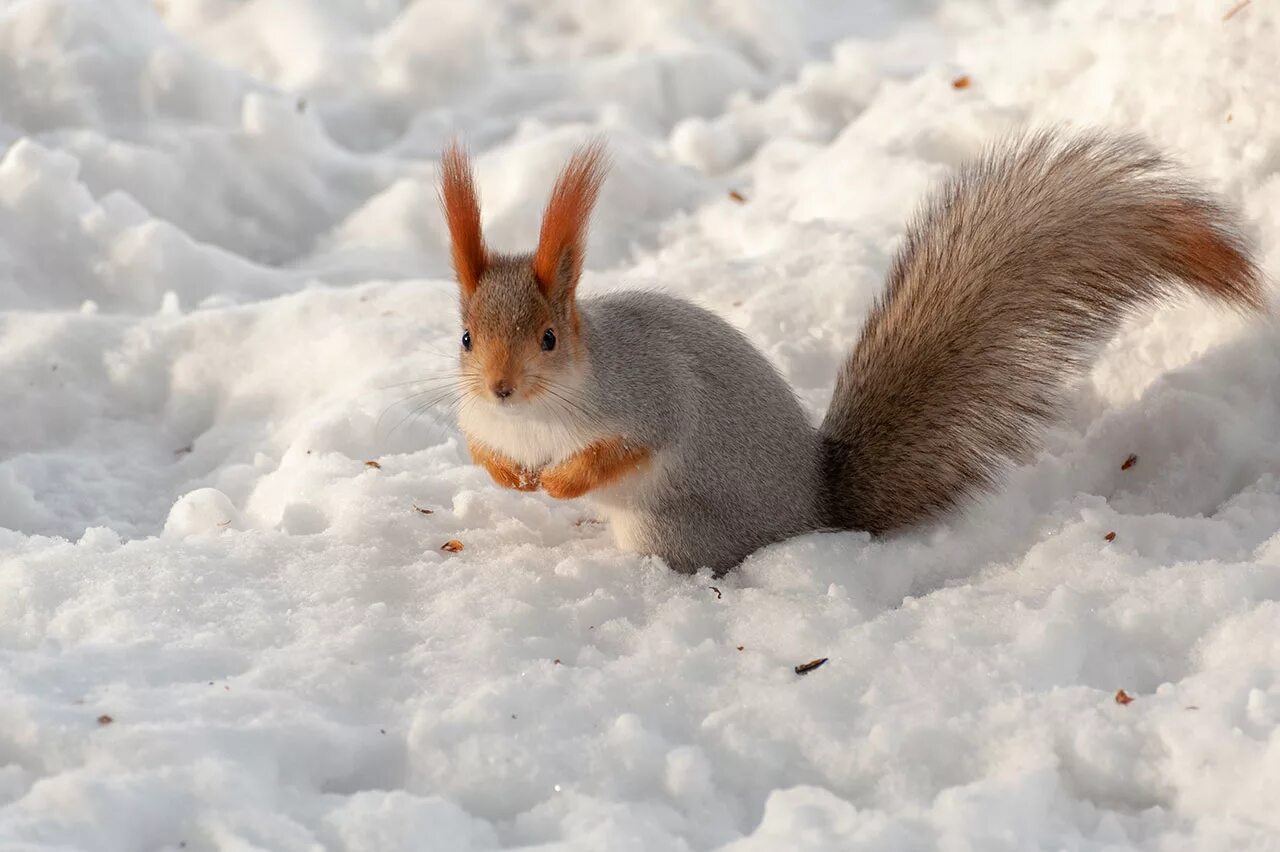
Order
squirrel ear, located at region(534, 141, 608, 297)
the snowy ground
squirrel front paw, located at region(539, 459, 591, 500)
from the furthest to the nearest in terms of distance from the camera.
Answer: squirrel front paw, located at region(539, 459, 591, 500)
squirrel ear, located at region(534, 141, 608, 297)
the snowy ground

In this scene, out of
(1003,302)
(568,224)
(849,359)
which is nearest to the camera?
(568,224)

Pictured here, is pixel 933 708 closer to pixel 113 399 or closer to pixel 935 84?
pixel 113 399

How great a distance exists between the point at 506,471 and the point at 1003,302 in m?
1.03

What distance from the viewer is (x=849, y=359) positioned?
2738 mm

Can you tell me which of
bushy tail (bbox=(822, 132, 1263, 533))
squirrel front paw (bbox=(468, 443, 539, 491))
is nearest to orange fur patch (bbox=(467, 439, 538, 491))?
squirrel front paw (bbox=(468, 443, 539, 491))

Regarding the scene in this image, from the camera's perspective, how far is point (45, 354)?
11.2ft

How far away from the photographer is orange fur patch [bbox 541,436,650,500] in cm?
245

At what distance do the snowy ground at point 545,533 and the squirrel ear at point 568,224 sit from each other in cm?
57

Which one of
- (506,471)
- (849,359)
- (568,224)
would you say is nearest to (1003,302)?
(849,359)

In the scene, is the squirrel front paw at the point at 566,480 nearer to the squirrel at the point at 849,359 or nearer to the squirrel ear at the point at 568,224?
the squirrel at the point at 849,359

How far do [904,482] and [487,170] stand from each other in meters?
2.62

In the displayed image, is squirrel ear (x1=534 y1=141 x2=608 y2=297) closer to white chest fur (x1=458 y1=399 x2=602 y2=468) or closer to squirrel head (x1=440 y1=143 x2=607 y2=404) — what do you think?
squirrel head (x1=440 y1=143 x2=607 y2=404)

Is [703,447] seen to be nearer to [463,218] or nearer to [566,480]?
[566,480]

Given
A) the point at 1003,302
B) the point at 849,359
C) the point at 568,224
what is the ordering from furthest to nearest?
the point at 849,359 → the point at 1003,302 → the point at 568,224
